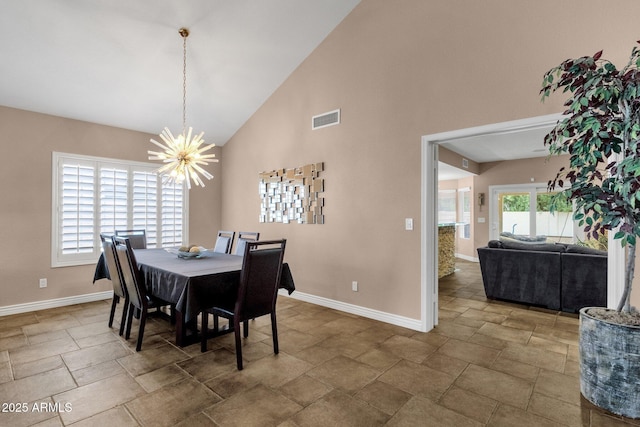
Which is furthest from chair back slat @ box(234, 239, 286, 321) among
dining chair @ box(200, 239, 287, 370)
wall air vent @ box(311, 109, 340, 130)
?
wall air vent @ box(311, 109, 340, 130)

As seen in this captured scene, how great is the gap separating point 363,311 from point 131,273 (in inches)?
103

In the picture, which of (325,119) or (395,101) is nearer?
(395,101)

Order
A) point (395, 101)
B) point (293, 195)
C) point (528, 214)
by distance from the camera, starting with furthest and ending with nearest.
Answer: point (528, 214)
point (293, 195)
point (395, 101)

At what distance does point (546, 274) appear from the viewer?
4402 mm

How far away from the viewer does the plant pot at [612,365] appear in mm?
2004

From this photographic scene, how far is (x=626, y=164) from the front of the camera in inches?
73.7

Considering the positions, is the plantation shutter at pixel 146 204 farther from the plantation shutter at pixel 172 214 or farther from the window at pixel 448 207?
the window at pixel 448 207

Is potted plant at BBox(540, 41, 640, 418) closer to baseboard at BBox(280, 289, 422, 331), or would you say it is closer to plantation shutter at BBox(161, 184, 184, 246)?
baseboard at BBox(280, 289, 422, 331)

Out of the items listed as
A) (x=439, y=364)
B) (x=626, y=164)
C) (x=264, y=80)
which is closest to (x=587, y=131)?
(x=626, y=164)

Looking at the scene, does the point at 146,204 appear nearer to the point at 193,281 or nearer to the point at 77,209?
the point at 77,209

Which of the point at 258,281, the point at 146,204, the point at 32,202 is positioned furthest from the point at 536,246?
the point at 32,202

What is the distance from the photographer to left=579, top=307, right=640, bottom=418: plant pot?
200cm

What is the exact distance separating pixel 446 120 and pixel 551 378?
8.11ft

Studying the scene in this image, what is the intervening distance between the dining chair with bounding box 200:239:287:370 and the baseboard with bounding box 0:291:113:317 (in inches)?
114
